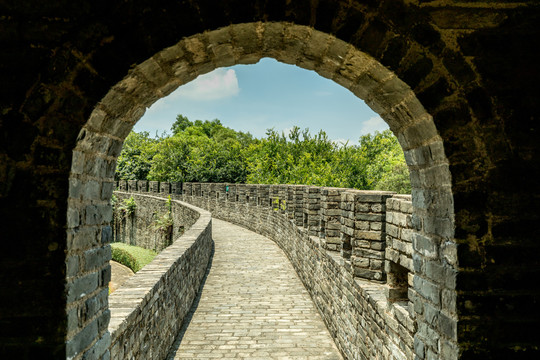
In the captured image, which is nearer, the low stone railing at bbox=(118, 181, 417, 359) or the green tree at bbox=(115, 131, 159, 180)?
the low stone railing at bbox=(118, 181, 417, 359)

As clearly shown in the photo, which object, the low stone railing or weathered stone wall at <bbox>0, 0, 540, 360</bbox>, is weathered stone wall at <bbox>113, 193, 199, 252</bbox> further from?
weathered stone wall at <bbox>0, 0, 540, 360</bbox>

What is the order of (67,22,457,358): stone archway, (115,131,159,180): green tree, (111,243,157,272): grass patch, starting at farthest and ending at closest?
(115,131,159,180): green tree → (111,243,157,272): grass patch → (67,22,457,358): stone archway

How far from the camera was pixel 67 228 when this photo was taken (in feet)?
7.58

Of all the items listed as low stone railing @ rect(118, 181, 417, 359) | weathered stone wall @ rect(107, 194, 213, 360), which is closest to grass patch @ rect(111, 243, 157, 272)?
low stone railing @ rect(118, 181, 417, 359)

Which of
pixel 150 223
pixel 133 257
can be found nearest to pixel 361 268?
pixel 133 257

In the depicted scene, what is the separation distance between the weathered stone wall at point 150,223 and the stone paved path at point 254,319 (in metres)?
5.11

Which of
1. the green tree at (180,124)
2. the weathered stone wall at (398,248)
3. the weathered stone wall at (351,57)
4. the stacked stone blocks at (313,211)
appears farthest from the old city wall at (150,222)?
the green tree at (180,124)

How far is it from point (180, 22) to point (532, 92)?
226 centimetres

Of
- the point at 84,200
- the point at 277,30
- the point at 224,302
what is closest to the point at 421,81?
the point at 277,30

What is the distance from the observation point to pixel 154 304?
4.57 metres

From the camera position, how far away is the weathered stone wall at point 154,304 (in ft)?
11.6

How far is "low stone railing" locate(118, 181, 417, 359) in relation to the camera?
3681mm

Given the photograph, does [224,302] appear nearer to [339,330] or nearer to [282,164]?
[339,330]

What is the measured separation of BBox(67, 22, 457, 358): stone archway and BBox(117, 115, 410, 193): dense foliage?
16950 millimetres
